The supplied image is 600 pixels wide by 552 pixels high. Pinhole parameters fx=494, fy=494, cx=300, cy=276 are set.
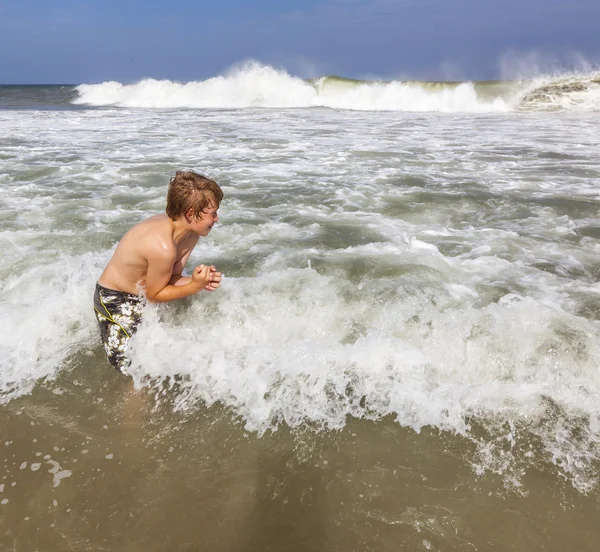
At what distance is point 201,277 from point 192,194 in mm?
501

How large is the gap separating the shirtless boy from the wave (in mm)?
26130

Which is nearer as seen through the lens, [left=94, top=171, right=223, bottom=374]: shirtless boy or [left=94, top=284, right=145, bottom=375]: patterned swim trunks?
[left=94, top=171, right=223, bottom=374]: shirtless boy

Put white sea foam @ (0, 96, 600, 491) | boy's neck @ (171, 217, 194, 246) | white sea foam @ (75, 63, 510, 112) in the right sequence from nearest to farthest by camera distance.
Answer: white sea foam @ (0, 96, 600, 491) < boy's neck @ (171, 217, 194, 246) < white sea foam @ (75, 63, 510, 112)

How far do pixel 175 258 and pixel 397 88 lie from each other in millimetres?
31195

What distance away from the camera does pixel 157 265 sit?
3.02m

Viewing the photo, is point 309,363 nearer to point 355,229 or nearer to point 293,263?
point 293,263

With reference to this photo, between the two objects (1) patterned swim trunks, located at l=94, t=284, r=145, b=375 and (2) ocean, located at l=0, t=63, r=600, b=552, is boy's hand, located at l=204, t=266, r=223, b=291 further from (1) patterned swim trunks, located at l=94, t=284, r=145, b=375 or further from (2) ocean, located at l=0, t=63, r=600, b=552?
(1) patterned swim trunks, located at l=94, t=284, r=145, b=375

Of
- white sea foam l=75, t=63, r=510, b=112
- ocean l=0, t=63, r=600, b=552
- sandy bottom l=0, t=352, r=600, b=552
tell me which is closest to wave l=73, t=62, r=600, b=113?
white sea foam l=75, t=63, r=510, b=112

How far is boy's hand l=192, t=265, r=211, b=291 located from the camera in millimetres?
2975

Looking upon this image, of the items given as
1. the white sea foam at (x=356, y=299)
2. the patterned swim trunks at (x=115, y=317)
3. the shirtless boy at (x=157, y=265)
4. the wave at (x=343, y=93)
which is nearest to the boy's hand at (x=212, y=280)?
the shirtless boy at (x=157, y=265)

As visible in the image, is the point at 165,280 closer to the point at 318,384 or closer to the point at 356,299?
the point at 318,384

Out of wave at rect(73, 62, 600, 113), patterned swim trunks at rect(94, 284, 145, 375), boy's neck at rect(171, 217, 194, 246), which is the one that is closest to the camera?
boy's neck at rect(171, 217, 194, 246)

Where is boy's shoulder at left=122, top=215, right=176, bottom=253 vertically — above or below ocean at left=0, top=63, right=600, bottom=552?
above

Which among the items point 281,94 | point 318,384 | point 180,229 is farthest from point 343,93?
point 318,384
